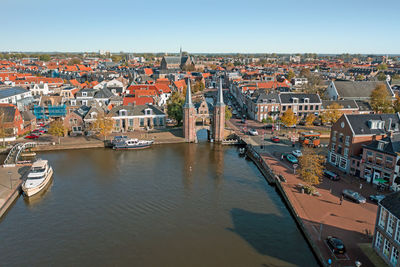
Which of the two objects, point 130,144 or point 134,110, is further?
point 134,110

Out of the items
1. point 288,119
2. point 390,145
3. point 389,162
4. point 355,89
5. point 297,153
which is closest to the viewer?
point 389,162

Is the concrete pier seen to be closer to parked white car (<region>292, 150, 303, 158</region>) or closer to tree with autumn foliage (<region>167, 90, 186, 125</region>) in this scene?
tree with autumn foliage (<region>167, 90, 186, 125</region>)

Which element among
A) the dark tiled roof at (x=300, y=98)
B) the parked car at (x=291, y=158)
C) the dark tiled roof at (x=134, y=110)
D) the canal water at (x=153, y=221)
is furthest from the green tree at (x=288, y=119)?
the dark tiled roof at (x=134, y=110)

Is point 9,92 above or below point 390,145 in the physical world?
above

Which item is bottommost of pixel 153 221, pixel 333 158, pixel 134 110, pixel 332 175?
pixel 153 221

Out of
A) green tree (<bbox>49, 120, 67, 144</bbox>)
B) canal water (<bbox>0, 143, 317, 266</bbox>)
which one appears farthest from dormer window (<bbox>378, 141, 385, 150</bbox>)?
green tree (<bbox>49, 120, 67, 144</bbox>)

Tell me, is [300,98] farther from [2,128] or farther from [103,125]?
[2,128]

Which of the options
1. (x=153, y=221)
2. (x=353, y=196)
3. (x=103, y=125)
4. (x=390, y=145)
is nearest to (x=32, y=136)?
(x=103, y=125)
